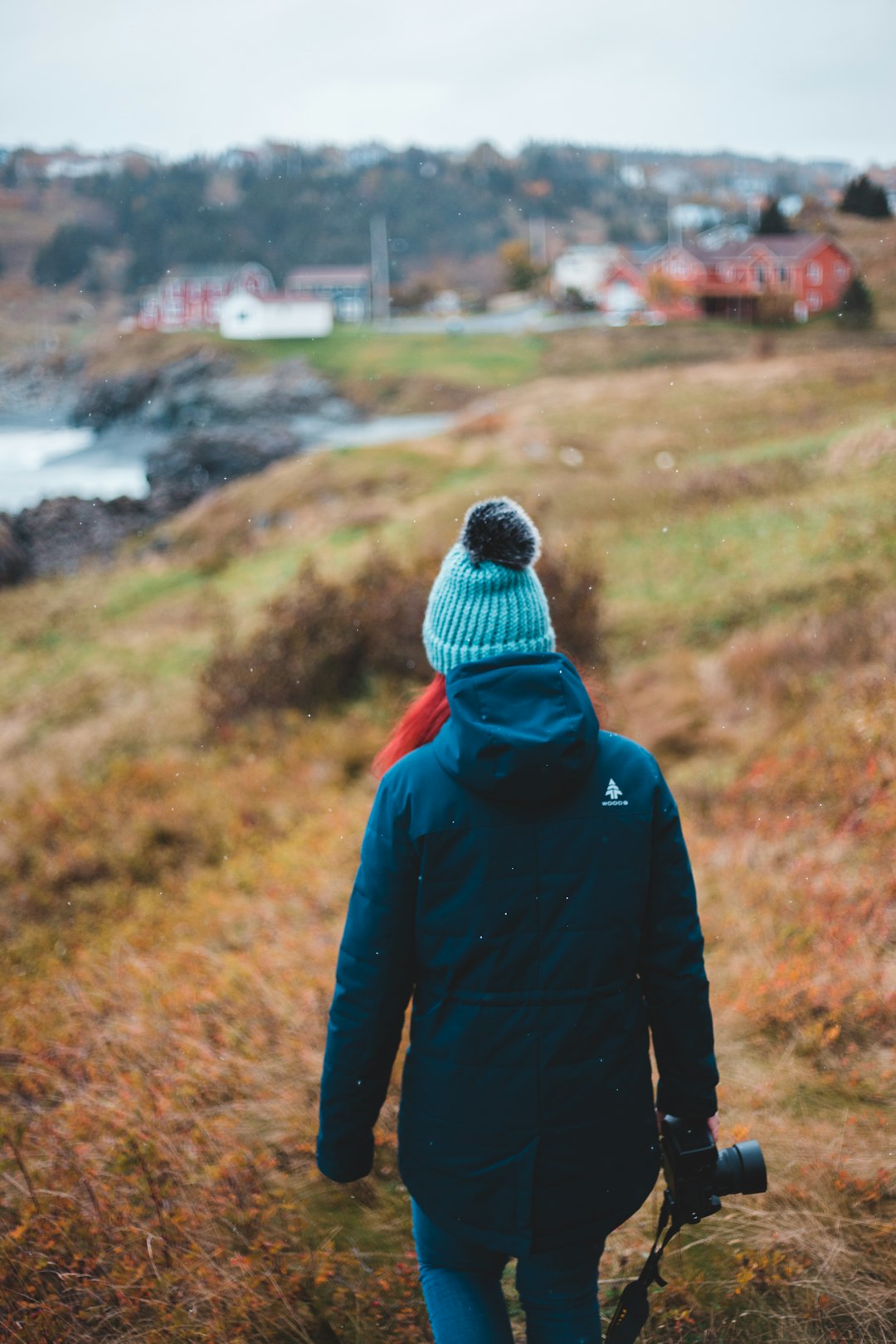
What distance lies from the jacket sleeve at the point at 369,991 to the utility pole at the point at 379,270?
45.4 feet

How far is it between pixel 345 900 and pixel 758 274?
590 cm

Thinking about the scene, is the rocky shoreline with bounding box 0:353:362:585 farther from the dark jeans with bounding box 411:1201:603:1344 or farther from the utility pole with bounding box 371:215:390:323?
the dark jeans with bounding box 411:1201:603:1344

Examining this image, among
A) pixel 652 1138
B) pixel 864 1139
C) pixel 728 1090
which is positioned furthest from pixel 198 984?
pixel 652 1138

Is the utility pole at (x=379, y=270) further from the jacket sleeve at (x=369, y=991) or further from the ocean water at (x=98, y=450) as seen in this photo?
the jacket sleeve at (x=369, y=991)

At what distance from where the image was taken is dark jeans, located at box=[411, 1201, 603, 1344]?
5.13 feet

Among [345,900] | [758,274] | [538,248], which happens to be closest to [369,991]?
[345,900]

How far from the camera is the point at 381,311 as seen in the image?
776 inches

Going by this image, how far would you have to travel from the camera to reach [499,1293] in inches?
64.5

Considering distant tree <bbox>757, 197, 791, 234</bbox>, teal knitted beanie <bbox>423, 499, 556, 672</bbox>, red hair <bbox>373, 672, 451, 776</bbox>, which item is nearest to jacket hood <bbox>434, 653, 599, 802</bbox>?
teal knitted beanie <bbox>423, 499, 556, 672</bbox>

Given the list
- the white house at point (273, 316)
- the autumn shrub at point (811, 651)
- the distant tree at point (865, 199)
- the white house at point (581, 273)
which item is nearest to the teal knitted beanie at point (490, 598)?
the autumn shrub at point (811, 651)

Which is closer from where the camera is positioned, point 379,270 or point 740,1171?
point 740,1171

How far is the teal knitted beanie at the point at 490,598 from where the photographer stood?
1.62m

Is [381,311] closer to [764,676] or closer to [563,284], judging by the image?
[563,284]

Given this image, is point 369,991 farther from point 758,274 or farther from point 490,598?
point 758,274
